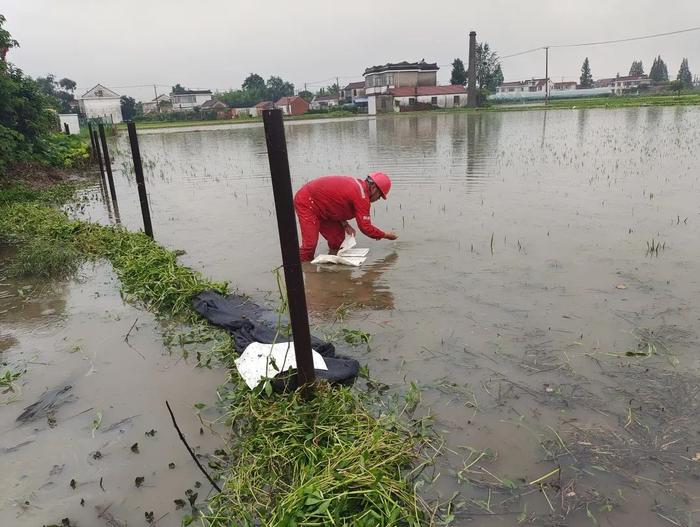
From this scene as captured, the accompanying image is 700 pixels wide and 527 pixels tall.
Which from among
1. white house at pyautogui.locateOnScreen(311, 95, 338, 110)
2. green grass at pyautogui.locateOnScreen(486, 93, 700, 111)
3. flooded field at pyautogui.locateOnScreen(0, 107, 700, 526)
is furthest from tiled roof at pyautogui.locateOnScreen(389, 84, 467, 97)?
flooded field at pyautogui.locateOnScreen(0, 107, 700, 526)

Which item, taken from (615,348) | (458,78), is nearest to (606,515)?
(615,348)

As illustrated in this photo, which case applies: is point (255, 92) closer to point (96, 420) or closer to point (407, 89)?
point (407, 89)

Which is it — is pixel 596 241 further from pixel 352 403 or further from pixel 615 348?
pixel 352 403

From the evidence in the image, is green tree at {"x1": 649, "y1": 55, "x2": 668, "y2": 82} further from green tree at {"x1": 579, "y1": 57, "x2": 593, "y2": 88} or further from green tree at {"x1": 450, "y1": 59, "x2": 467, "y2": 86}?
green tree at {"x1": 450, "y1": 59, "x2": 467, "y2": 86}

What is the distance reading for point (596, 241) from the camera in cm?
678

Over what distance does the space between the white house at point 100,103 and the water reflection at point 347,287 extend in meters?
80.5

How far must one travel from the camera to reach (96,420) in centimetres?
342

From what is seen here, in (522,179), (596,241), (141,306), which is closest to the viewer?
(141,306)

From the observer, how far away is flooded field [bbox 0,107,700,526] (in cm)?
282

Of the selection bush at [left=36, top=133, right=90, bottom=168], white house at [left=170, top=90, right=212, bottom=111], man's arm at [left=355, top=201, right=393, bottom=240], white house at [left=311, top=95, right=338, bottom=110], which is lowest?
man's arm at [left=355, top=201, right=393, bottom=240]

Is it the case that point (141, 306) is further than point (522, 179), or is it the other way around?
point (522, 179)

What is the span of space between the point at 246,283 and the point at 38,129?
370 inches

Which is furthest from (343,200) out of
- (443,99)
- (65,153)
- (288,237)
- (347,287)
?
(443,99)

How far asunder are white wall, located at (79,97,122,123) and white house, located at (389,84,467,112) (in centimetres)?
4247
